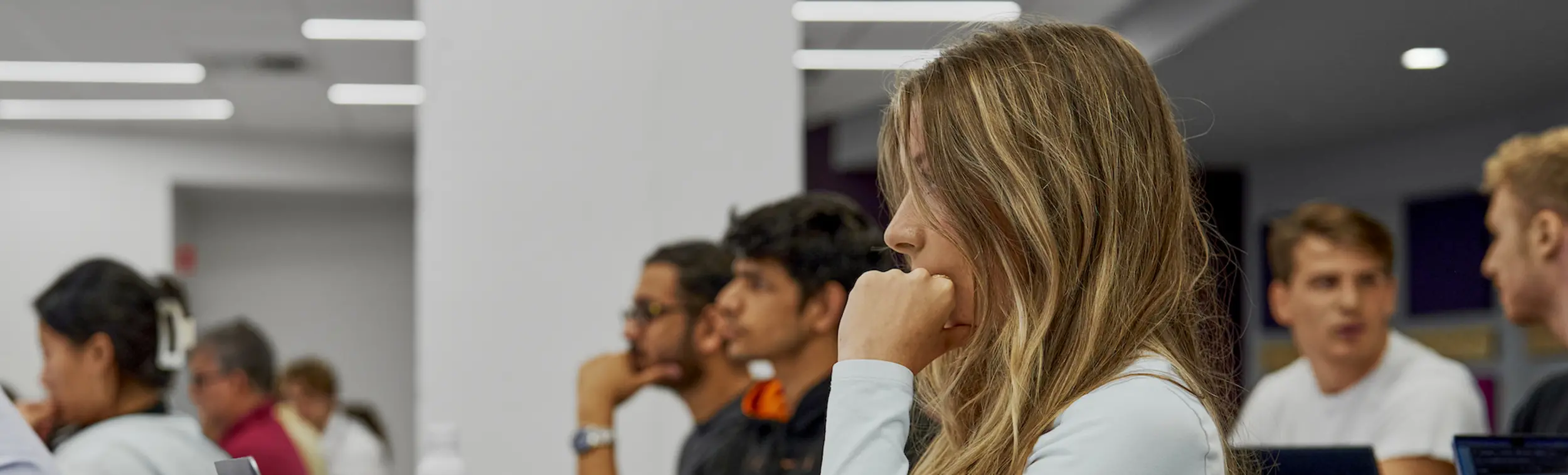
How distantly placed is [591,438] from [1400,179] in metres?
5.38

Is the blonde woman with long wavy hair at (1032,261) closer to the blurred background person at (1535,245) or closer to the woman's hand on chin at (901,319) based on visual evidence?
the woman's hand on chin at (901,319)

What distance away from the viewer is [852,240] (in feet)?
7.18

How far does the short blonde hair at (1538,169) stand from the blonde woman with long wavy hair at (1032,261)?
1.10 metres

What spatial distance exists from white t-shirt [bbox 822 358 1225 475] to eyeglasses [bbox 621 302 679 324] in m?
1.77

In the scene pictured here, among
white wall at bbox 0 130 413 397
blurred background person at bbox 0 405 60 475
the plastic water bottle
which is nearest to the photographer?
blurred background person at bbox 0 405 60 475

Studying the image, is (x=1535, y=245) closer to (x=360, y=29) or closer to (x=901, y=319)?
(x=901, y=319)

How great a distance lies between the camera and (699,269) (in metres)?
2.65

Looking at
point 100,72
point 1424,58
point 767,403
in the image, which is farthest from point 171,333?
point 1424,58

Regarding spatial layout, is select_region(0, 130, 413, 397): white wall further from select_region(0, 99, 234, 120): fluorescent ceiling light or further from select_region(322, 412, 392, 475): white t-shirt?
select_region(322, 412, 392, 475): white t-shirt

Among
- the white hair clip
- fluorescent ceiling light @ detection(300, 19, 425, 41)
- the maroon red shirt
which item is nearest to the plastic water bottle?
the white hair clip

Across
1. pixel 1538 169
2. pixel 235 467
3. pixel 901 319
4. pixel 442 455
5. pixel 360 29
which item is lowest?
pixel 442 455

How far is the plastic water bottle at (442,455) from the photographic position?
84.9 inches

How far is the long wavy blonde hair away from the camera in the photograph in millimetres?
863

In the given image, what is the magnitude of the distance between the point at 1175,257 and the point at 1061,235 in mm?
91
